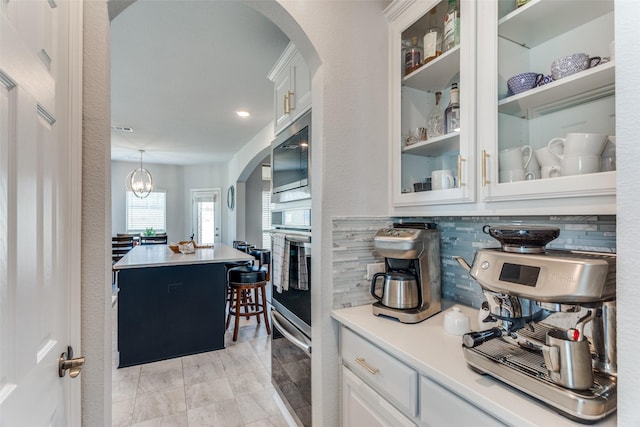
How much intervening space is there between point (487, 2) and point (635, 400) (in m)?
1.28

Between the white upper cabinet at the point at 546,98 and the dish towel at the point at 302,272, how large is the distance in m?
0.91

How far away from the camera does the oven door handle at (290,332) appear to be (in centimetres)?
167

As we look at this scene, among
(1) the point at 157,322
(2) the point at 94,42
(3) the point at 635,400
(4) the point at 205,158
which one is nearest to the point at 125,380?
(1) the point at 157,322

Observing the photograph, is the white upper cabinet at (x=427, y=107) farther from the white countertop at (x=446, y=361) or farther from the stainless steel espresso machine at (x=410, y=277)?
the white countertop at (x=446, y=361)

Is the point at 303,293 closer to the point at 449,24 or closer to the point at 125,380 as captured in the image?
the point at 449,24

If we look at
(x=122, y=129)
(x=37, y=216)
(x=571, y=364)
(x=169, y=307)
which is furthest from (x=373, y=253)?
(x=122, y=129)

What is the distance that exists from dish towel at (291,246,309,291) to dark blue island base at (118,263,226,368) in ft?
5.94

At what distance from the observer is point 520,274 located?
0.85 meters

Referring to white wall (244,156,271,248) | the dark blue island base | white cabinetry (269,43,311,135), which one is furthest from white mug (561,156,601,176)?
white wall (244,156,271,248)

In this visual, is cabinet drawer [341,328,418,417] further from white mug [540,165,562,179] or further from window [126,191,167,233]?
window [126,191,167,233]

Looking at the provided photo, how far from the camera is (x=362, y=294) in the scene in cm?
161

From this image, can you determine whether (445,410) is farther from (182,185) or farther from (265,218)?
(182,185)

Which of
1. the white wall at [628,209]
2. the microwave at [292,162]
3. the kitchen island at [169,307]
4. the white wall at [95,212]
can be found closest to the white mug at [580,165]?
the white wall at [628,209]

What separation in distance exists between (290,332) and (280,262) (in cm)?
42
